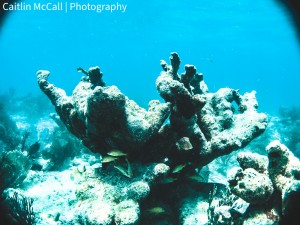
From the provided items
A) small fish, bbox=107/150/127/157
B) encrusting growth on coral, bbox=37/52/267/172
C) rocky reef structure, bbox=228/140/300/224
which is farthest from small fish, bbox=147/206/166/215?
rocky reef structure, bbox=228/140/300/224

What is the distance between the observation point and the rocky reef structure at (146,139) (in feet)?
15.7

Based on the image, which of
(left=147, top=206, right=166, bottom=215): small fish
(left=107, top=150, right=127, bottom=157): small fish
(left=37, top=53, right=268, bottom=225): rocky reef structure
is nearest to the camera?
(left=37, top=53, right=268, bottom=225): rocky reef structure

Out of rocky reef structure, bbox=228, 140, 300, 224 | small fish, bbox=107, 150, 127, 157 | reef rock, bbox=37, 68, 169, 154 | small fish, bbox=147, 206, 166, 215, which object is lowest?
small fish, bbox=147, 206, 166, 215

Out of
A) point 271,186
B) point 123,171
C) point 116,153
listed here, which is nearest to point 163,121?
point 116,153

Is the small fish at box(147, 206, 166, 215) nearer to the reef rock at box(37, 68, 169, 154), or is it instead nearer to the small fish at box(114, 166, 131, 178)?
the small fish at box(114, 166, 131, 178)

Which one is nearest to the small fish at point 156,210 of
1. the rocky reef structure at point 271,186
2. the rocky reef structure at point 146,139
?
the rocky reef structure at point 146,139

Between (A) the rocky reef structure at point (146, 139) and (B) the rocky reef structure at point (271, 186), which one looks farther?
(A) the rocky reef structure at point (146, 139)

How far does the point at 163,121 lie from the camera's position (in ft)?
18.1

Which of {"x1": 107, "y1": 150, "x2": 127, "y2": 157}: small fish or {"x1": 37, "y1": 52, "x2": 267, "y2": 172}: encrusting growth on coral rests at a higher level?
{"x1": 37, "y1": 52, "x2": 267, "y2": 172}: encrusting growth on coral

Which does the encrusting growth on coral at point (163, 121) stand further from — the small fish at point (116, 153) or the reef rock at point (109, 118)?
the small fish at point (116, 153)

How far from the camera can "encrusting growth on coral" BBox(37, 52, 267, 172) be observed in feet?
16.2

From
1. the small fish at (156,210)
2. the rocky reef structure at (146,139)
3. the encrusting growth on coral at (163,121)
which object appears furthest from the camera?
the small fish at (156,210)

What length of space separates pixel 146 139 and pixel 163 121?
1.90 feet

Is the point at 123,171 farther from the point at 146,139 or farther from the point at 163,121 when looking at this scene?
the point at 163,121
